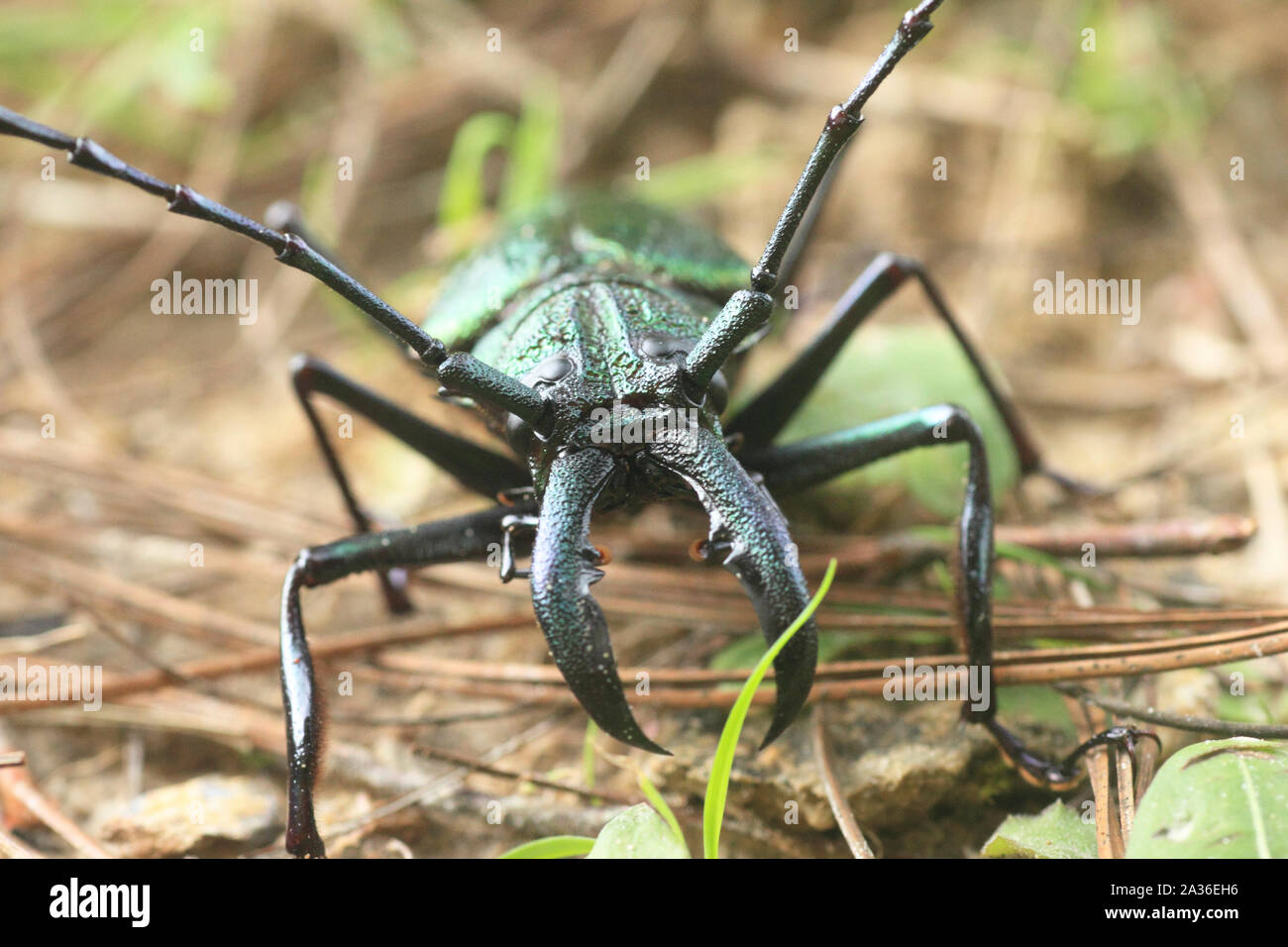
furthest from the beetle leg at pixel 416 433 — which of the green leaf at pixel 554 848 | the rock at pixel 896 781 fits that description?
the green leaf at pixel 554 848

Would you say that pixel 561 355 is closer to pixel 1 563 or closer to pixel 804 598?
pixel 804 598

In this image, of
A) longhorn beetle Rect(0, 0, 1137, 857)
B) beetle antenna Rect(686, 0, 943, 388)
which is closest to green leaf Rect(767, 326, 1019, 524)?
longhorn beetle Rect(0, 0, 1137, 857)

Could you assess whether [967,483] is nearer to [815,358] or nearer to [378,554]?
[815,358]

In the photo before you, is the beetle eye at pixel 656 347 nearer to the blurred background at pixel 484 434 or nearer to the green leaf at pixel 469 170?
the blurred background at pixel 484 434

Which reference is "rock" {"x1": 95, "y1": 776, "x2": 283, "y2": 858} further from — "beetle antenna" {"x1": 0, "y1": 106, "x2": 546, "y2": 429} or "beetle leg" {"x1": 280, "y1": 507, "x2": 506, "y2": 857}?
"beetle antenna" {"x1": 0, "y1": 106, "x2": 546, "y2": 429}
